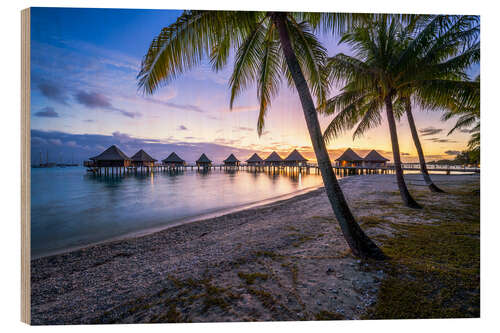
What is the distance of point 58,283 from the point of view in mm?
2307

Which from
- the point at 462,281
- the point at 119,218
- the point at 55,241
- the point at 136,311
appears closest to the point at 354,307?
the point at 462,281

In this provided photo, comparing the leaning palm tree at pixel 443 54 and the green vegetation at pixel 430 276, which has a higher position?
the leaning palm tree at pixel 443 54

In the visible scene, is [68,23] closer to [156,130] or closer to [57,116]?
[57,116]

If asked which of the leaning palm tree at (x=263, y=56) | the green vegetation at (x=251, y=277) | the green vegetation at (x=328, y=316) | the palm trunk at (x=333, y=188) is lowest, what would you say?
the green vegetation at (x=328, y=316)

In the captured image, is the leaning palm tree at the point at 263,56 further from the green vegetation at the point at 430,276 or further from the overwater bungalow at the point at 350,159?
the overwater bungalow at the point at 350,159

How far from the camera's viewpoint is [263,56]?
3115 mm

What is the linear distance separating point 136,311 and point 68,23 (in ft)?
11.9

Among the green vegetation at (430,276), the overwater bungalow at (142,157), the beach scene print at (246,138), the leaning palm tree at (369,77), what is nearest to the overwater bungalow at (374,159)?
the leaning palm tree at (369,77)

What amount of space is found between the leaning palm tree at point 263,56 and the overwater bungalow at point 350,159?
89.3ft

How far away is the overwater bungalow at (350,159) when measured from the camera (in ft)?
Result: 86.4

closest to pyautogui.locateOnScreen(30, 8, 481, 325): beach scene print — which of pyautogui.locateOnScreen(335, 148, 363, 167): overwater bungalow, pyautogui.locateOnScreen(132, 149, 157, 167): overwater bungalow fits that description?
pyautogui.locateOnScreen(132, 149, 157, 167): overwater bungalow

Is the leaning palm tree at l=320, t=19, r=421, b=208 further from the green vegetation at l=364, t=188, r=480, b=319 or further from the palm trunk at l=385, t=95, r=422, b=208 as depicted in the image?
the green vegetation at l=364, t=188, r=480, b=319

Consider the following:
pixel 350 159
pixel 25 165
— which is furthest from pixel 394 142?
pixel 350 159

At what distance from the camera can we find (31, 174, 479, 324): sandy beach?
1556 millimetres
